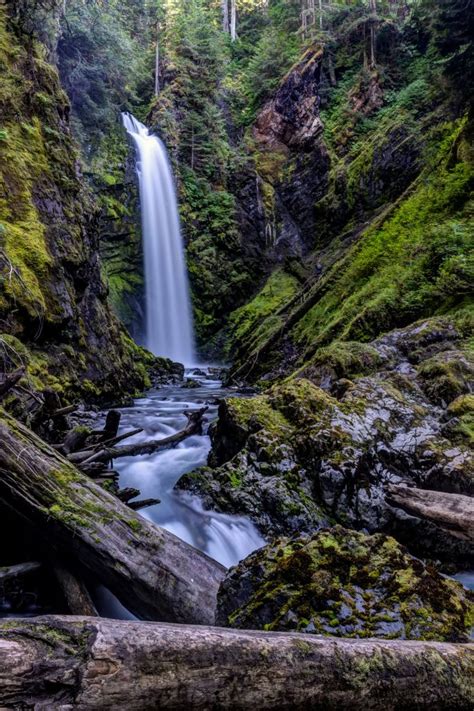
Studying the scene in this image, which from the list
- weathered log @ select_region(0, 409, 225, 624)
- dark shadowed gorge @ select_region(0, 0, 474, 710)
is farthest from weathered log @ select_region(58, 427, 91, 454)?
weathered log @ select_region(0, 409, 225, 624)

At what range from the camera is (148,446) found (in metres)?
6.51

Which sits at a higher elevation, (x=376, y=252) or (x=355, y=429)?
(x=376, y=252)

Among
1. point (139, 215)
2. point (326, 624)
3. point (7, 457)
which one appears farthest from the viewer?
point (139, 215)

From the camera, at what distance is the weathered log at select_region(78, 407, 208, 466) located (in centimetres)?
517

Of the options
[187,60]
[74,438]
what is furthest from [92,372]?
[187,60]

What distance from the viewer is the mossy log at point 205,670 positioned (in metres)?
1.14

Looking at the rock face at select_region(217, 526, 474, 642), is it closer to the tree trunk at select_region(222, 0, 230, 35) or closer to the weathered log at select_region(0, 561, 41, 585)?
the weathered log at select_region(0, 561, 41, 585)

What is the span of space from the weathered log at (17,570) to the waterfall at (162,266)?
19.8m

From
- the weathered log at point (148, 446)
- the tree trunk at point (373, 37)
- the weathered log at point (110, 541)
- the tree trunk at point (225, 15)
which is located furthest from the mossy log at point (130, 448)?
the tree trunk at point (225, 15)

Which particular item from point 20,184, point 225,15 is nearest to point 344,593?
point 20,184

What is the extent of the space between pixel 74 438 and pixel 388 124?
2161cm

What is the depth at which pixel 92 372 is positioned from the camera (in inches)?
412

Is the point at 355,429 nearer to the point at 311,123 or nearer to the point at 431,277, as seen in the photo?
the point at 431,277

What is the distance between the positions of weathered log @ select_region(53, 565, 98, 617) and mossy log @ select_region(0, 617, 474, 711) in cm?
182
